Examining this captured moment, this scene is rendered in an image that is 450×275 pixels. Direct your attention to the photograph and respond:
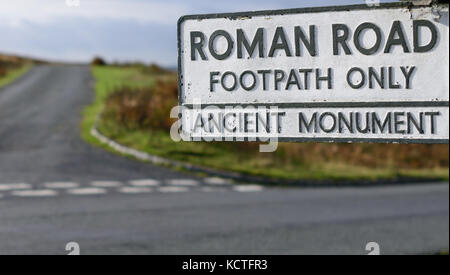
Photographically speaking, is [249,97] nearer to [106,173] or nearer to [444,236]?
[444,236]

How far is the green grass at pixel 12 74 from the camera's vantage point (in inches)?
1897

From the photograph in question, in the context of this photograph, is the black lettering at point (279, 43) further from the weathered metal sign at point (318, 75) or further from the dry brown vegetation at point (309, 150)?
the dry brown vegetation at point (309, 150)

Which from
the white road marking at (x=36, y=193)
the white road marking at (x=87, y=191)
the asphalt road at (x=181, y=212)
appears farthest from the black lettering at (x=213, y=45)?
the white road marking at (x=87, y=191)

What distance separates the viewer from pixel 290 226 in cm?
1148

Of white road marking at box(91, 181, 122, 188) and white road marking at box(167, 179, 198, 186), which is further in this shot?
white road marking at box(167, 179, 198, 186)

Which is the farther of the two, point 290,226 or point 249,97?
point 290,226

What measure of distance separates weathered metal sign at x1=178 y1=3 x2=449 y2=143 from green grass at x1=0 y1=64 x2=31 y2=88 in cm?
4714

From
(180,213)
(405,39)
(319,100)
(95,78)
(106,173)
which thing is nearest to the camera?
(405,39)

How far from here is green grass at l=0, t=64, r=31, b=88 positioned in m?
48.2

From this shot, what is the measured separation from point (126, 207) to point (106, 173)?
448 centimetres

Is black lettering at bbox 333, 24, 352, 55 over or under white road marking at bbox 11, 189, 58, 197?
under

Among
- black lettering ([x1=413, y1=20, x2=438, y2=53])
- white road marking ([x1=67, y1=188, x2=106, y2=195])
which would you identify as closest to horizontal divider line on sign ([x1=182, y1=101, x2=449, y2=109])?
black lettering ([x1=413, y1=20, x2=438, y2=53])

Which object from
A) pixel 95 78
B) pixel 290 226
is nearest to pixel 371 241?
pixel 290 226

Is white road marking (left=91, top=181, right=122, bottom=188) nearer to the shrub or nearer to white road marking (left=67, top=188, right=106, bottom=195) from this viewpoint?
white road marking (left=67, top=188, right=106, bottom=195)
